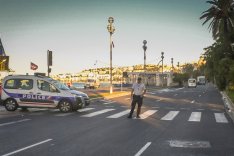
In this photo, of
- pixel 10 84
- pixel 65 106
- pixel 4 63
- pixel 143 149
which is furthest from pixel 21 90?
pixel 143 149

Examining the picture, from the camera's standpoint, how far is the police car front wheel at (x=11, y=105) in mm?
19109

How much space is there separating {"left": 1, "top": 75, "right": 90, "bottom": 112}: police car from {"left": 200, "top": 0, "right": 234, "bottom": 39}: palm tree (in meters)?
39.3

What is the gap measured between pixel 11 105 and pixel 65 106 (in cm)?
282

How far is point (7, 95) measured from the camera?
19.2m

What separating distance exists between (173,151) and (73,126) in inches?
210

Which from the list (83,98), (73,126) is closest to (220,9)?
(83,98)

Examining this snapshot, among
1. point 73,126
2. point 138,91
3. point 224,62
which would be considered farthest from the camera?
point 224,62

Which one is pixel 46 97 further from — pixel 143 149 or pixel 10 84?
pixel 143 149

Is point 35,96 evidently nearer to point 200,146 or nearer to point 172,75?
point 200,146

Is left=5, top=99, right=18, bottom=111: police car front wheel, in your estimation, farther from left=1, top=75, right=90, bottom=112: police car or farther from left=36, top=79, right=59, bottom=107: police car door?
left=36, top=79, right=59, bottom=107: police car door

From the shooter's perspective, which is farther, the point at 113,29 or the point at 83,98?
the point at 113,29

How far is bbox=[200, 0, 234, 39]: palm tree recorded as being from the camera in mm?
53000

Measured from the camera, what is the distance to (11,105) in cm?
1912

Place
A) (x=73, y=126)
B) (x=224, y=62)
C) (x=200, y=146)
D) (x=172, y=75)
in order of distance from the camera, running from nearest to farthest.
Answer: (x=200, y=146) < (x=73, y=126) < (x=224, y=62) < (x=172, y=75)
